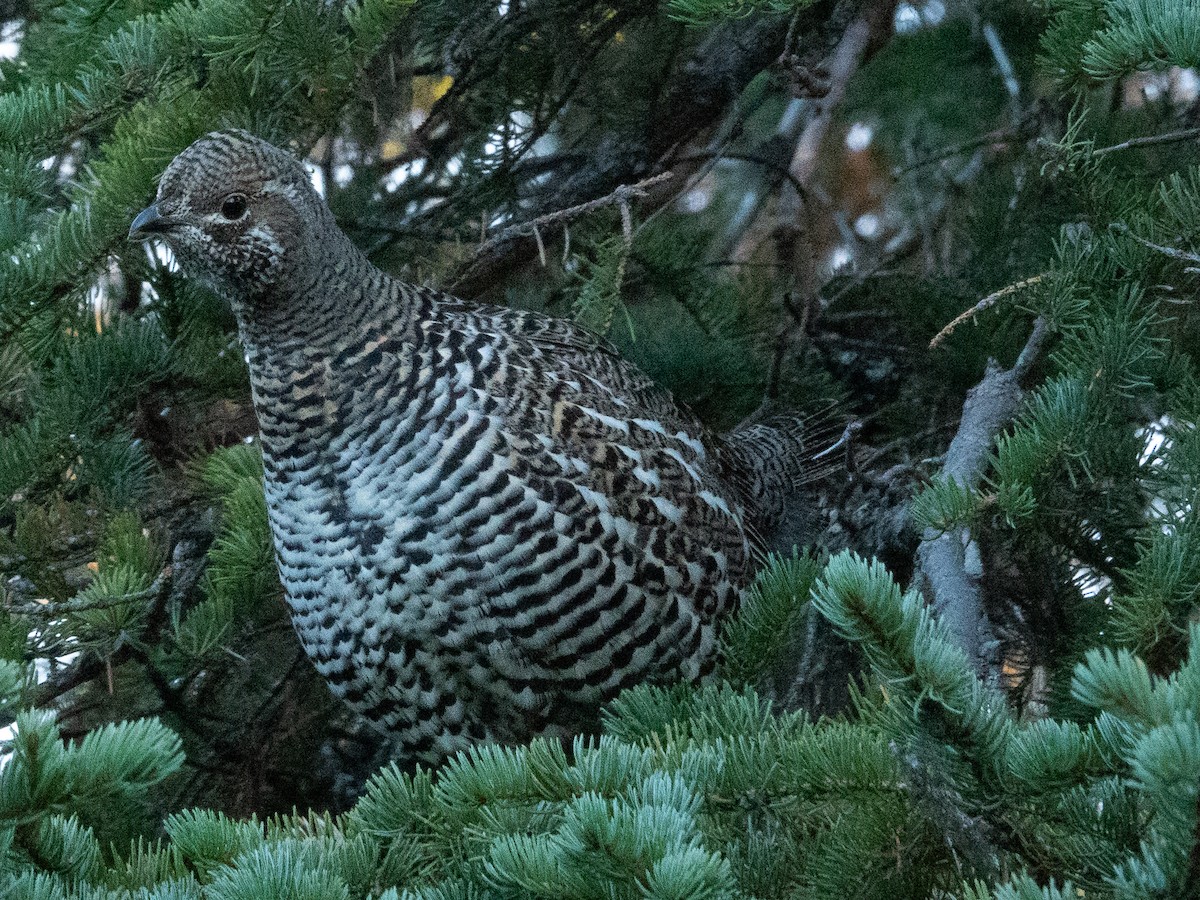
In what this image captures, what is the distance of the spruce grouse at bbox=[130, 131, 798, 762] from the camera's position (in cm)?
311

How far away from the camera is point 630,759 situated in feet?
6.21

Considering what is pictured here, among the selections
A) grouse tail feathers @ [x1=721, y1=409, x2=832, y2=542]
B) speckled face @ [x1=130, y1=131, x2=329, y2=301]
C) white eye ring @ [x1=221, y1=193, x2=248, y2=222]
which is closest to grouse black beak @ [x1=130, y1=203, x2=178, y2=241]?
speckled face @ [x1=130, y1=131, x2=329, y2=301]

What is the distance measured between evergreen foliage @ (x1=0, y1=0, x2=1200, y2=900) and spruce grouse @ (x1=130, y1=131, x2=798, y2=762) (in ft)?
0.56

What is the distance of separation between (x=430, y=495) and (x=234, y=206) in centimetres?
84

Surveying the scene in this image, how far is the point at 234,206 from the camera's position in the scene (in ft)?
10.6

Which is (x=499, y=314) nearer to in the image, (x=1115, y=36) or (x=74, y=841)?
(x=1115, y=36)

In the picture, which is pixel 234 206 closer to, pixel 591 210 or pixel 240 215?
pixel 240 215

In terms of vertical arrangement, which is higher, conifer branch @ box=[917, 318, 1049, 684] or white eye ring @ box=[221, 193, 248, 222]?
white eye ring @ box=[221, 193, 248, 222]

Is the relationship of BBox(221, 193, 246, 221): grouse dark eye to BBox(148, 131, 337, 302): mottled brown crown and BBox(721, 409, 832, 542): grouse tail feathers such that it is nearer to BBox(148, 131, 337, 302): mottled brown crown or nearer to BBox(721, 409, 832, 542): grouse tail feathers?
BBox(148, 131, 337, 302): mottled brown crown

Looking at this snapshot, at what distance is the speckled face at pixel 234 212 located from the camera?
3.12 metres

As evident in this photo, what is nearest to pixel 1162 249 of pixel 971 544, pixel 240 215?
pixel 971 544

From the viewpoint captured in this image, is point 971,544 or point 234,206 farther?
point 234,206

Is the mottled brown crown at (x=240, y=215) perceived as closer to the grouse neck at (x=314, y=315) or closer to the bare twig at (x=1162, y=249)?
the grouse neck at (x=314, y=315)

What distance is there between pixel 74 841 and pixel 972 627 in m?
1.62
